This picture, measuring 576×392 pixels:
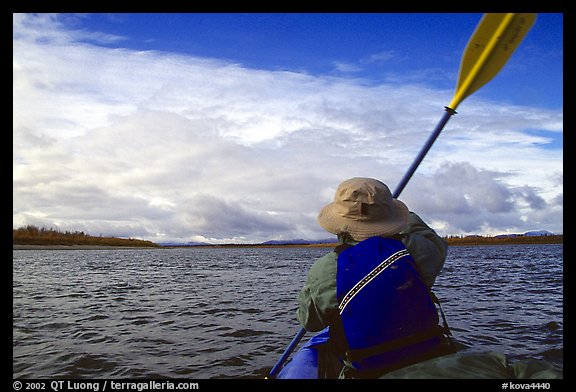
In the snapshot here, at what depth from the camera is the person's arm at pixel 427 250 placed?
9.13ft

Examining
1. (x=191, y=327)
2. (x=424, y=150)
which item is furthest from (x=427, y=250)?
(x=191, y=327)

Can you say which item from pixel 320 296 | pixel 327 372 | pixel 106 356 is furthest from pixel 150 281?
pixel 320 296

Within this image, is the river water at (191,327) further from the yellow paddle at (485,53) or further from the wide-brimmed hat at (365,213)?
the wide-brimmed hat at (365,213)

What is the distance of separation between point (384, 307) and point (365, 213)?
63 cm

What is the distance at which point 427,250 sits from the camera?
9.20 feet

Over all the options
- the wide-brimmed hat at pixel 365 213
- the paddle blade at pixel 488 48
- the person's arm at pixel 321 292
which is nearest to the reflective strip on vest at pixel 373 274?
the person's arm at pixel 321 292

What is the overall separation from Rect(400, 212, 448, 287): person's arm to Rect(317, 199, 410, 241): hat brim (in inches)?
3.8

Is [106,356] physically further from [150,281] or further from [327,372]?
[150,281]

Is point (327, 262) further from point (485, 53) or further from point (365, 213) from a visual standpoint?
point (485, 53)

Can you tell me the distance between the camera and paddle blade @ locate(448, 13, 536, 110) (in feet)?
10.3

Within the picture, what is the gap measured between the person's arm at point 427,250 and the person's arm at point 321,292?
1.66ft

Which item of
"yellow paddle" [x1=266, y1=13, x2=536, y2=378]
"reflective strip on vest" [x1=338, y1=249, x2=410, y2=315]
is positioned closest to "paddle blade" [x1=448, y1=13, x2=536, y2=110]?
"yellow paddle" [x1=266, y1=13, x2=536, y2=378]
